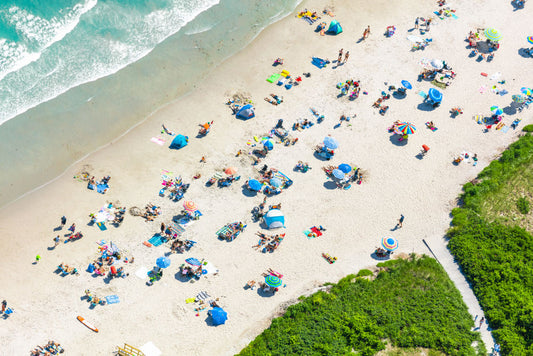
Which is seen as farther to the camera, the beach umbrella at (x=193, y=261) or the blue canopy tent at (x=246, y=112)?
the blue canopy tent at (x=246, y=112)

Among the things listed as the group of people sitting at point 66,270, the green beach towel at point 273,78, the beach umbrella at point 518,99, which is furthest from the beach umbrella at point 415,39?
the group of people sitting at point 66,270

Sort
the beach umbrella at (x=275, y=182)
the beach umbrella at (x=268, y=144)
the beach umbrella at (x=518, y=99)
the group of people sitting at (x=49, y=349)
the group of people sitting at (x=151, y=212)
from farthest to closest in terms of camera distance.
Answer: the beach umbrella at (x=518, y=99) < the beach umbrella at (x=268, y=144) < the beach umbrella at (x=275, y=182) < the group of people sitting at (x=151, y=212) < the group of people sitting at (x=49, y=349)

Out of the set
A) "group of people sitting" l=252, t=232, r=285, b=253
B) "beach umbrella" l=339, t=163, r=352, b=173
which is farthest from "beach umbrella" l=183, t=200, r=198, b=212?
"beach umbrella" l=339, t=163, r=352, b=173

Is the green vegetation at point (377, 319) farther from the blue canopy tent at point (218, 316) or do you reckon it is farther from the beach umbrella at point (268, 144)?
the beach umbrella at point (268, 144)

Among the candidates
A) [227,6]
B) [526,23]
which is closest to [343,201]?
[227,6]

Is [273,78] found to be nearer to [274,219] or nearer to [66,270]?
[274,219]

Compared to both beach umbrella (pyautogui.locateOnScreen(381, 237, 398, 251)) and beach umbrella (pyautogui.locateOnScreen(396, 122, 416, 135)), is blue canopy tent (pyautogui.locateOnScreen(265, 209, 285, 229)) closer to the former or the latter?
beach umbrella (pyautogui.locateOnScreen(381, 237, 398, 251))

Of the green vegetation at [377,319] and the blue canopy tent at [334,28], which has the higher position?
the blue canopy tent at [334,28]
